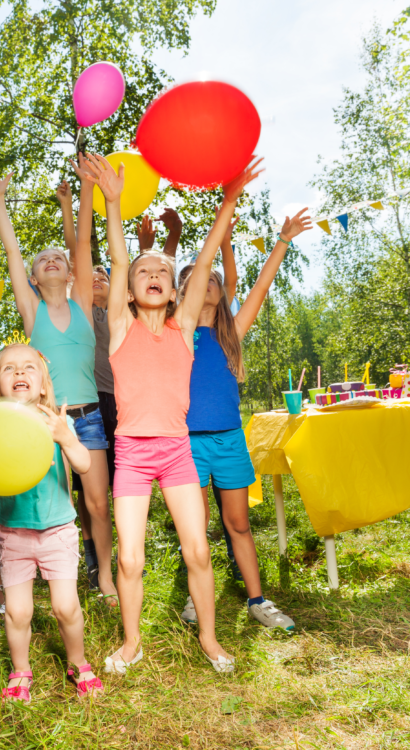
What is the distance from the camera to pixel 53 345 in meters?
2.30

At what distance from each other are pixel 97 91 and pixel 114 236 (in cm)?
84

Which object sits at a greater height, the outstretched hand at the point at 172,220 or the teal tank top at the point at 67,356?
the outstretched hand at the point at 172,220

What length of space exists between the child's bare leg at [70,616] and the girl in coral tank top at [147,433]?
140mm

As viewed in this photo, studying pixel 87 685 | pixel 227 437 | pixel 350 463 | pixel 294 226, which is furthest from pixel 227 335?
pixel 87 685

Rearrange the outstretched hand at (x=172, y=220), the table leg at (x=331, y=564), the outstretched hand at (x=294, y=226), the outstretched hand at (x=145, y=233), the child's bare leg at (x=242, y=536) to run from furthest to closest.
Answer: the outstretched hand at (x=172, y=220)
the outstretched hand at (x=145, y=233)
the table leg at (x=331, y=564)
the outstretched hand at (x=294, y=226)
the child's bare leg at (x=242, y=536)

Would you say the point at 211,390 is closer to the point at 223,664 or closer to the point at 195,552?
the point at 195,552

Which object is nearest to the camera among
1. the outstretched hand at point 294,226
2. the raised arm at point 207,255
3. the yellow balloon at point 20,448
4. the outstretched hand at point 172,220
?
the yellow balloon at point 20,448

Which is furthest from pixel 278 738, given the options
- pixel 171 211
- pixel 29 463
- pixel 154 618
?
pixel 171 211

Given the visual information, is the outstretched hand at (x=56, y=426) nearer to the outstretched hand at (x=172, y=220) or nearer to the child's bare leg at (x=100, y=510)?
the child's bare leg at (x=100, y=510)

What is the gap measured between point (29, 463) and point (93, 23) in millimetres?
7672

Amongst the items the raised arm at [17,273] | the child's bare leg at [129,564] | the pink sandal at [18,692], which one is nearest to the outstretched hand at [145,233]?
the raised arm at [17,273]

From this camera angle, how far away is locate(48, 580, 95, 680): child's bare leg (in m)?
1.67

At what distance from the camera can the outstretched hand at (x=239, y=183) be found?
201 cm

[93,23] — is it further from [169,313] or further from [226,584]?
[226,584]
